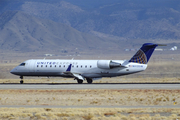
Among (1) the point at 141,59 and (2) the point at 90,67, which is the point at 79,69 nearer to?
(2) the point at 90,67

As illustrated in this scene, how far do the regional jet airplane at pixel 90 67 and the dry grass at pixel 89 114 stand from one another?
24.7 m

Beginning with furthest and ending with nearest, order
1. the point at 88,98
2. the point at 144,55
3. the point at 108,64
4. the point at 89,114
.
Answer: the point at 144,55 < the point at 108,64 < the point at 88,98 < the point at 89,114

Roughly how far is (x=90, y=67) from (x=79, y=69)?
5.08ft

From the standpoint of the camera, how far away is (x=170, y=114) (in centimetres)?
2336

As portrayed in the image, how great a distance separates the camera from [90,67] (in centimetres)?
5156

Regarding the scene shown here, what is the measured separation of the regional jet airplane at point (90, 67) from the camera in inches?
1976

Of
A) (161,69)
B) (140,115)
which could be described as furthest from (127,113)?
(161,69)

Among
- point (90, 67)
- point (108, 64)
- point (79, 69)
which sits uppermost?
point (108, 64)

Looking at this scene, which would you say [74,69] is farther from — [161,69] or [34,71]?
[161,69]

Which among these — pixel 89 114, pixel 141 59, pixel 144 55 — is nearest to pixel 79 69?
pixel 141 59

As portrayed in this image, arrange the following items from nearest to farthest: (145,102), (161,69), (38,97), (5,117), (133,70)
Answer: (5,117)
(145,102)
(38,97)
(133,70)
(161,69)

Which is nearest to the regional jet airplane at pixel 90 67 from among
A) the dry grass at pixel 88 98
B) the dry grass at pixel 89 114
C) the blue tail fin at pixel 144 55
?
the blue tail fin at pixel 144 55

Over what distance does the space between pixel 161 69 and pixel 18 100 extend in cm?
9420

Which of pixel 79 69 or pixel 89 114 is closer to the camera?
pixel 89 114
